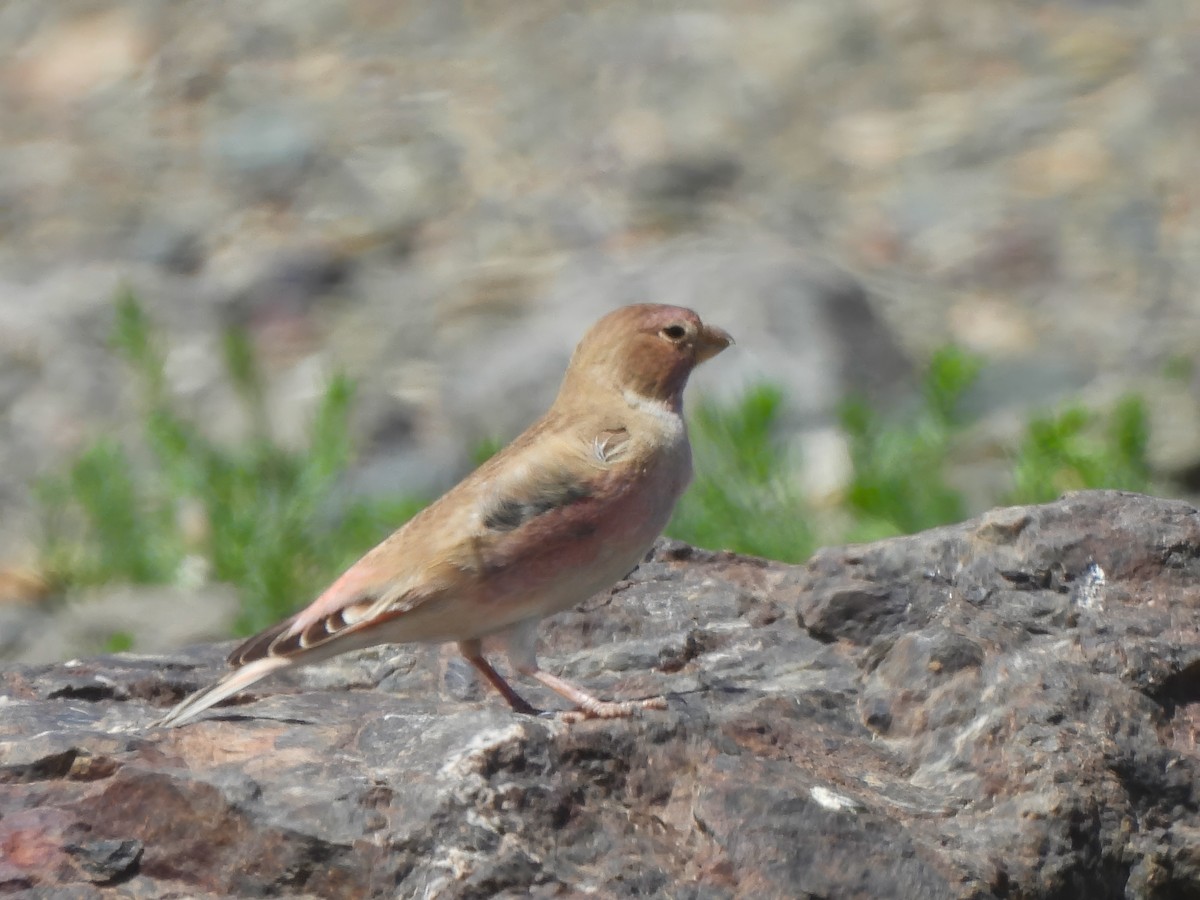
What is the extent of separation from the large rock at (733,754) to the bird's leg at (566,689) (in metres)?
0.10

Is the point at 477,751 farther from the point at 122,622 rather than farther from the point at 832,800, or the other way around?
the point at 122,622

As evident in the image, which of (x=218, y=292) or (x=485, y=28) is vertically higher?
(x=485, y=28)

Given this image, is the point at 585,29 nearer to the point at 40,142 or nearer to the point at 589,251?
the point at 589,251

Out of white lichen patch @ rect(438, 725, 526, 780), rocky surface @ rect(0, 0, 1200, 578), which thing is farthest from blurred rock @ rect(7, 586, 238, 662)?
white lichen patch @ rect(438, 725, 526, 780)

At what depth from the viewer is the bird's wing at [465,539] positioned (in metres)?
4.50

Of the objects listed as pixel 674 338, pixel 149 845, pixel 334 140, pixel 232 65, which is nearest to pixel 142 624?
pixel 674 338

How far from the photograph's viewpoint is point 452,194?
12.2 m

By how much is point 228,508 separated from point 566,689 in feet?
11.3

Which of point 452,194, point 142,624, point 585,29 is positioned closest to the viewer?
point 142,624

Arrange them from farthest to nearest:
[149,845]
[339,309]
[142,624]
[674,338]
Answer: [339,309] < [142,624] < [674,338] < [149,845]

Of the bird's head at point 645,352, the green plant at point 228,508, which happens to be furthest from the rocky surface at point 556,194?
the bird's head at point 645,352

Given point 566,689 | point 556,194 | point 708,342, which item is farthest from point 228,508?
point 556,194

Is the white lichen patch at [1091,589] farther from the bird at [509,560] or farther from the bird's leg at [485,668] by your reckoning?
the bird's leg at [485,668]

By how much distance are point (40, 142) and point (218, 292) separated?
2306 mm
